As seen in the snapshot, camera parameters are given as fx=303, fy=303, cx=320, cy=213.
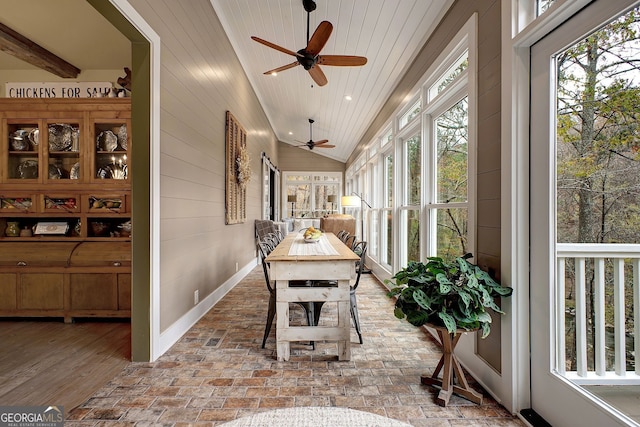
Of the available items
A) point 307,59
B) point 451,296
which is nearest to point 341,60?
point 307,59

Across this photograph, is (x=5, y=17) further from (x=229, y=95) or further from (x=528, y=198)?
(x=528, y=198)

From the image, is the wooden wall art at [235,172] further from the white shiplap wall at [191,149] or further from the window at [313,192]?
the window at [313,192]

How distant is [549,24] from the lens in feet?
4.81

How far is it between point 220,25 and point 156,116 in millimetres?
2261

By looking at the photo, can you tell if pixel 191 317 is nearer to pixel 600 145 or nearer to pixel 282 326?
pixel 282 326

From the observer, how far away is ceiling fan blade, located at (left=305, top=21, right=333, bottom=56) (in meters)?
2.64

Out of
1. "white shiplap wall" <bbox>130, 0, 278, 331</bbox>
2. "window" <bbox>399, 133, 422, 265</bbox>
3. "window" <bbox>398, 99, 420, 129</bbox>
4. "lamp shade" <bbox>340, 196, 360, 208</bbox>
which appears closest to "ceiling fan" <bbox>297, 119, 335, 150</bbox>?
"lamp shade" <bbox>340, 196, 360, 208</bbox>

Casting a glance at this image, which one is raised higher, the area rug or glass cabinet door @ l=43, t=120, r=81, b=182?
glass cabinet door @ l=43, t=120, r=81, b=182

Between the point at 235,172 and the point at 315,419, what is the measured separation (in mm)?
3731

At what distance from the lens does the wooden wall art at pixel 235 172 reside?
13.9 ft

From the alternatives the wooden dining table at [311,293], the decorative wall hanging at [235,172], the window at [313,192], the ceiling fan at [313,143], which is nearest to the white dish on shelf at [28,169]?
the decorative wall hanging at [235,172]

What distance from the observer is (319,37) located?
281 centimetres

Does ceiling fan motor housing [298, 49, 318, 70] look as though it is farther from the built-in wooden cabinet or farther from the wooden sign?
the wooden sign

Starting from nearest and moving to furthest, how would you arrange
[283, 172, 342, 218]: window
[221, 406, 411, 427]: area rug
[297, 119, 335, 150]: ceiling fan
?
[221, 406, 411, 427]: area rug < [297, 119, 335, 150]: ceiling fan < [283, 172, 342, 218]: window
